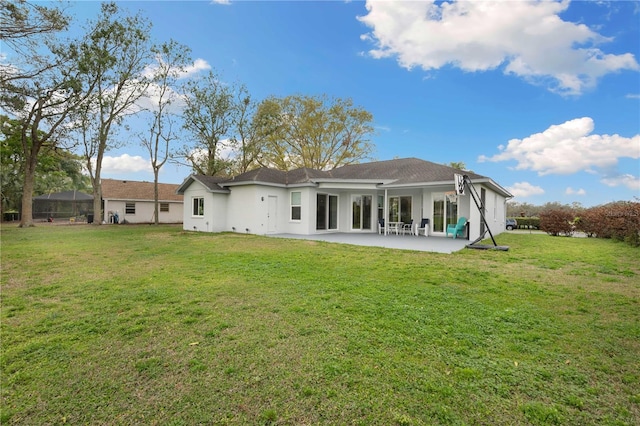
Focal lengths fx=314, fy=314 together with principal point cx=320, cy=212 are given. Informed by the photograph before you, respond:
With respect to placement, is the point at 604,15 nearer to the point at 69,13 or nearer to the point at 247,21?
the point at 247,21

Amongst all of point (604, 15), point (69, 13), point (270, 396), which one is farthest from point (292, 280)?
point (69, 13)

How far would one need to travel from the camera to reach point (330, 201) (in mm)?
17203

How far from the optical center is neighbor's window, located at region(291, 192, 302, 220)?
16.5 meters

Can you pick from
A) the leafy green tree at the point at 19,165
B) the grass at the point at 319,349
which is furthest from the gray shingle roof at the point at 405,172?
the leafy green tree at the point at 19,165

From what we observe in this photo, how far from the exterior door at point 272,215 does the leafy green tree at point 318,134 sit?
599 inches

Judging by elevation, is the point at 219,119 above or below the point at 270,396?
above

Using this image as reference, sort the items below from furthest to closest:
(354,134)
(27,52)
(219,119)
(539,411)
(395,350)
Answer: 1. (354,134)
2. (219,119)
3. (27,52)
4. (395,350)
5. (539,411)

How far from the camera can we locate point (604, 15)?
9.78 meters

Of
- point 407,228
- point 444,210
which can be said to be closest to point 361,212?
point 407,228

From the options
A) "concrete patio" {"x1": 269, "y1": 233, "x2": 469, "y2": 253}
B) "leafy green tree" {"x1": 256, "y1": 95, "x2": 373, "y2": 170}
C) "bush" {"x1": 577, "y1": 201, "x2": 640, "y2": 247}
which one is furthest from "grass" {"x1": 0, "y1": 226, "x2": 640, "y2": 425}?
"leafy green tree" {"x1": 256, "y1": 95, "x2": 373, "y2": 170}

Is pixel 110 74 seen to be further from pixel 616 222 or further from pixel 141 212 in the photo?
pixel 616 222

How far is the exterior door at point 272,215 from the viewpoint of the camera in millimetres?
16312

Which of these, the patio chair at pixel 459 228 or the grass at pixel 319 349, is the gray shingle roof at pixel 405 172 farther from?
the grass at pixel 319 349

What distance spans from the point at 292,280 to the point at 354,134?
28.6 m
